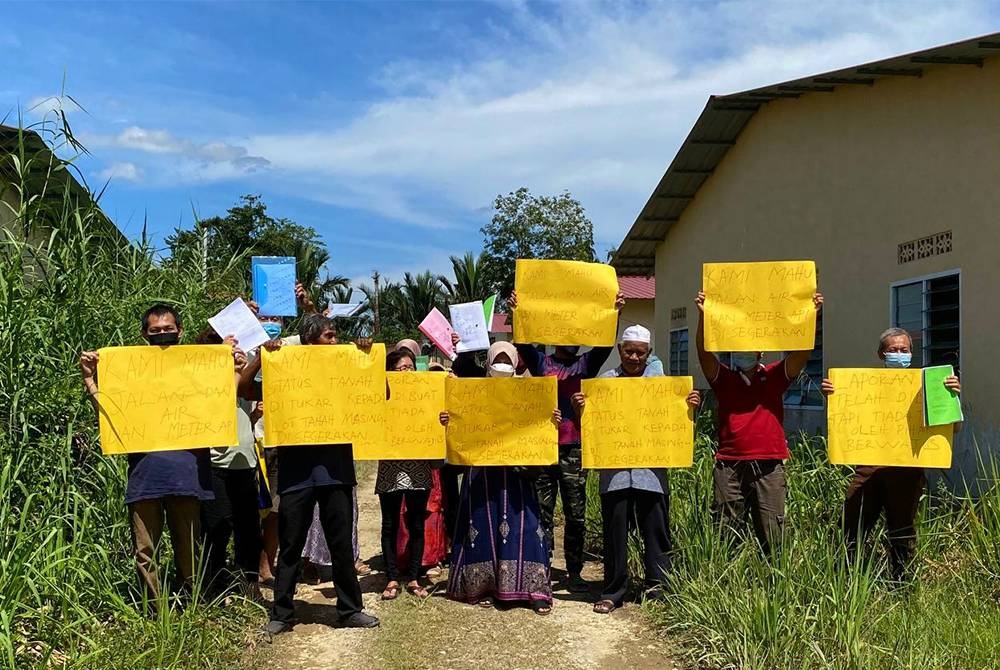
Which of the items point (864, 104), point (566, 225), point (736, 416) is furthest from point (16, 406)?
point (566, 225)

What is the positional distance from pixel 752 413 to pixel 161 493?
3.13 metres

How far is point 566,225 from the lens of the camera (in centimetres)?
3338

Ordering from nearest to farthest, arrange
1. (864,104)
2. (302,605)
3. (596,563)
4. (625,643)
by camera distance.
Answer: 1. (625,643)
2. (302,605)
3. (596,563)
4. (864,104)

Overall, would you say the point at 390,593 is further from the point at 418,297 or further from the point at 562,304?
the point at 418,297

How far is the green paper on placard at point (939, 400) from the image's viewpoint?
187 inches

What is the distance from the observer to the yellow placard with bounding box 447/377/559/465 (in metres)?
5.06

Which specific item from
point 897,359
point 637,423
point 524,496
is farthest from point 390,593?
point 897,359

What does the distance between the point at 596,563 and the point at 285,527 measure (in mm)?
2640

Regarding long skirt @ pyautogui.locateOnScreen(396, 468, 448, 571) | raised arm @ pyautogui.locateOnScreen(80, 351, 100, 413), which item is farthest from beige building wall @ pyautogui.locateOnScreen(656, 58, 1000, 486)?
raised arm @ pyautogui.locateOnScreen(80, 351, 100, 413)

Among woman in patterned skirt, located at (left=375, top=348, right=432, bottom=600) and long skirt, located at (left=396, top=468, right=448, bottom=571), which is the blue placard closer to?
woman in patterned skirt, located at (left=375, top=348, right=432, bottom=600)

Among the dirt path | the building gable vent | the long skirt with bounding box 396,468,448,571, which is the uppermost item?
the building gable vent

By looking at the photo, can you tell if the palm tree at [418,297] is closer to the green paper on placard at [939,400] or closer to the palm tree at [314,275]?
the palm tree at [314,275]

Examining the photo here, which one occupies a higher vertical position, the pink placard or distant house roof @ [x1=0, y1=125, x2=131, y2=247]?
distant house roof @ [x1=0, y1=125, x2=131, y2=247]

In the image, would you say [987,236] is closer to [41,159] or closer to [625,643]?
[625,643]
